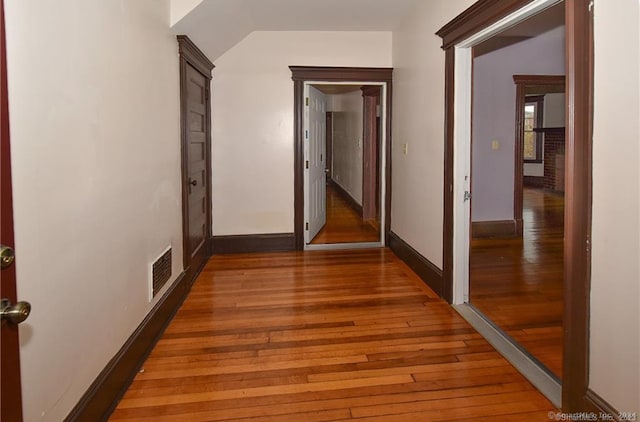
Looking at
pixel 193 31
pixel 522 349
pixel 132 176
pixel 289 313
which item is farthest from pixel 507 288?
pixel 193 31

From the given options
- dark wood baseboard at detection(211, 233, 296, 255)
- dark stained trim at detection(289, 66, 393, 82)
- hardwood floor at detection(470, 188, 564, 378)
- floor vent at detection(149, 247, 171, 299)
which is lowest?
hardwood floor at detection(470, 188, 564, 378)

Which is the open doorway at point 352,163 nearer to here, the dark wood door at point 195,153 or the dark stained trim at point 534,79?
the dark wood door at point 195,153

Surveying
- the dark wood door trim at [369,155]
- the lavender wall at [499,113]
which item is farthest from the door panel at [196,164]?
the lavender wall at [499,113]

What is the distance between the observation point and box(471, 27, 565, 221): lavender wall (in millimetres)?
5852

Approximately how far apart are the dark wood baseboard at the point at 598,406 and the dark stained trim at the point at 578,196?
0.03 m

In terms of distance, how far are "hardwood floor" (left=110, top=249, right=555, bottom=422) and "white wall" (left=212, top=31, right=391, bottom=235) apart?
4.57 ft

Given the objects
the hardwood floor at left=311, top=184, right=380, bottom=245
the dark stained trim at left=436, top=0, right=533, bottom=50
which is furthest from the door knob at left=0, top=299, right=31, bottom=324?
the hardwood floor at left=311, top=184, right=380, bottom=245

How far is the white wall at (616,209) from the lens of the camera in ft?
5.44

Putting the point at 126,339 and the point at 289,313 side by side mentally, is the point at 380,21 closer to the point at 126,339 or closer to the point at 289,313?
the point at 289,313

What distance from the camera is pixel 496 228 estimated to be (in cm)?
604

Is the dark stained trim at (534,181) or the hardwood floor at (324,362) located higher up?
the dark stained trim at (534,181)

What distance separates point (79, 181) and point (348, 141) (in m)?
7.88

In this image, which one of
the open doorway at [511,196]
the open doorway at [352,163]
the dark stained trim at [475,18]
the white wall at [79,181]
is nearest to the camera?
the white wall at [79,181]

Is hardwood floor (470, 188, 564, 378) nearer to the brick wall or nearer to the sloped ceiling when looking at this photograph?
the sloped ceiling
